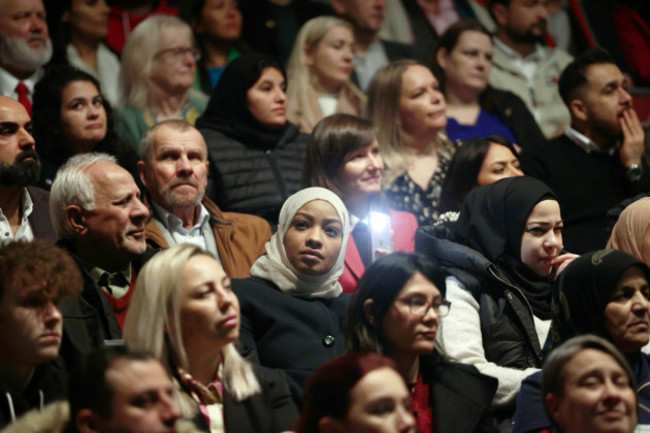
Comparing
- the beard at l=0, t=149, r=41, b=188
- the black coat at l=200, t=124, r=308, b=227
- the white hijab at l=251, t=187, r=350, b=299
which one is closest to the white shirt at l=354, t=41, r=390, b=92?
the black coat at l=200, t=124, r=308, b=227

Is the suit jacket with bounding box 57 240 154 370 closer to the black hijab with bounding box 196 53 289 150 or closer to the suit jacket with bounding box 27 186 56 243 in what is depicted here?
the suit jacket with bounding box 27 186 56 243

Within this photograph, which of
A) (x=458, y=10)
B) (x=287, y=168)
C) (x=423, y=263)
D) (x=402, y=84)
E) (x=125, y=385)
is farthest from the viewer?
(x=458, y=10)

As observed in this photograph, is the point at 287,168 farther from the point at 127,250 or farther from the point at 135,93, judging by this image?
the point at 127,250

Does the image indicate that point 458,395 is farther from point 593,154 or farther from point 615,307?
point 593,154

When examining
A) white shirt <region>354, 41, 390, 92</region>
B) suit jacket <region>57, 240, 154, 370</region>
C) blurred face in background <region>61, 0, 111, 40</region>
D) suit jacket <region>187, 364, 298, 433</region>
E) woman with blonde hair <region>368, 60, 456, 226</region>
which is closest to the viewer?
suit jacket <region>187, 364, 298, 433</region>

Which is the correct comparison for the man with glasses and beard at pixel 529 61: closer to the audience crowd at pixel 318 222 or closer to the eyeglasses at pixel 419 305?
the audience crowd at pixel 318 222

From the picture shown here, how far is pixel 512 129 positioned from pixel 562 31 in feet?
5.09

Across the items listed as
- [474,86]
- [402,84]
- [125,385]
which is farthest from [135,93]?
[125,385]

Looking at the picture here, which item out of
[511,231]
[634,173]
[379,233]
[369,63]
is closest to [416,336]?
[511,231]

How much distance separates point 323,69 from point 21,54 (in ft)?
5.42

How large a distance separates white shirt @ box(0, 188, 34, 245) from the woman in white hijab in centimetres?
91

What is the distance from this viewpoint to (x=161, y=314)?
11.4 feet

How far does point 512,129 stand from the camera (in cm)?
652

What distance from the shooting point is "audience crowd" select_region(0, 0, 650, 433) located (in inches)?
133
